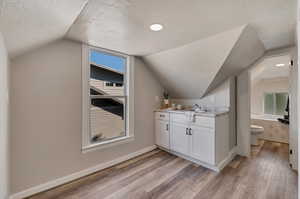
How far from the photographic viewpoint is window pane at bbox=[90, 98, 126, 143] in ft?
8.21

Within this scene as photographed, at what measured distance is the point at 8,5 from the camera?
811 millimetres

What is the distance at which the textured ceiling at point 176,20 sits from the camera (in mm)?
1346

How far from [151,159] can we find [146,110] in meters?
1.05

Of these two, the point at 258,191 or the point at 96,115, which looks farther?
the point at 96,115

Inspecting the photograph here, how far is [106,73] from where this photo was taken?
270 centimetres

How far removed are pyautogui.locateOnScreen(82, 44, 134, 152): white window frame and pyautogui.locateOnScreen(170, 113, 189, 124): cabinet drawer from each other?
88 cm

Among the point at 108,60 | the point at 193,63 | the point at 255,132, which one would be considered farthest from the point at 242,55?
the point at 108,60

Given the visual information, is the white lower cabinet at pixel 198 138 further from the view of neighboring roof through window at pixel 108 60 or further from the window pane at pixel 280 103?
the window pane at pixel 280 103

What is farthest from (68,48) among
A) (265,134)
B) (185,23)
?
(265,134)

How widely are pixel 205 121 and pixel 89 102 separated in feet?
6.65

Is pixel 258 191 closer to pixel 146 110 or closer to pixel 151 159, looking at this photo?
pixel 151 159

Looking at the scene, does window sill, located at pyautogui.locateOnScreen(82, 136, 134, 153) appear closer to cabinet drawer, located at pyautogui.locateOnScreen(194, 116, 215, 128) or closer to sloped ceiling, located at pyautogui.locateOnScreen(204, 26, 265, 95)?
cabinet drawer, located at pyautogui.locateOnScreen(194, 116, 215, 128)

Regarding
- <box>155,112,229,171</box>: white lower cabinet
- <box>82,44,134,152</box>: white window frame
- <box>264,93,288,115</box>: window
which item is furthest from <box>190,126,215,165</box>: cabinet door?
<box>264,93,288,115</box>: window

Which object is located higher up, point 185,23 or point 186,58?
point 185,23
